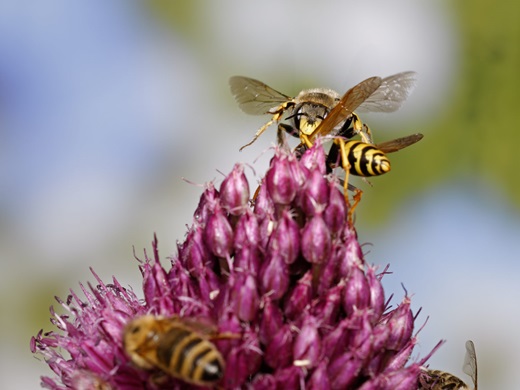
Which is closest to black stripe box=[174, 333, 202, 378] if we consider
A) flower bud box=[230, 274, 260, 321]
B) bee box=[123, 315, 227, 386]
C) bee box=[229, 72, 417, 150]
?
bee box=[123, 315, 227, 386]

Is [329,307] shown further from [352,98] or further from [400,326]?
[352,98]

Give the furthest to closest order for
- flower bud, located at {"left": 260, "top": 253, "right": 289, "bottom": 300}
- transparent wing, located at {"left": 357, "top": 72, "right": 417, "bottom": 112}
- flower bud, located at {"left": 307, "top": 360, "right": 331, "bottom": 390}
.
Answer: transparent wing, located at {"left": 357, "top": 72, "right": 417, "bottom": 112} < flower bud, located at {"left": 260, "top": 253, "right": 289, "bottom": 300} < flower bud, located at {"left": 307, "top": 360, "right": 331, "bottom": 390}

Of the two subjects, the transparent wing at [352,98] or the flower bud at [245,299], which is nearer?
the flower bud at [245,299]

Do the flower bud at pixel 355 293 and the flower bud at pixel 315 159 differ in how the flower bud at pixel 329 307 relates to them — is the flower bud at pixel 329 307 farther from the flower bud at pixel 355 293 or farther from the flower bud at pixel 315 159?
the flower bud at pixel 315 159

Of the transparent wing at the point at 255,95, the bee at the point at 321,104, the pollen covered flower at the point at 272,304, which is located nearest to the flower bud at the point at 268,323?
the pollen covered flower at the point at 272,304

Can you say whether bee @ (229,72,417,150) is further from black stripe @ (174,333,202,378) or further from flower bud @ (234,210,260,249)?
black stripe @ (174,333,202,378)

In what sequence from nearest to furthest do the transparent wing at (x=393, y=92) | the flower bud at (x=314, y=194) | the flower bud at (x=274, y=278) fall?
the flower bud at (x=274, y=278) → the flower bud at (x=314, y=194) → the transparent wing at (x=393, y=92)

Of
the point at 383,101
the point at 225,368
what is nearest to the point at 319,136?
the point at 383,101

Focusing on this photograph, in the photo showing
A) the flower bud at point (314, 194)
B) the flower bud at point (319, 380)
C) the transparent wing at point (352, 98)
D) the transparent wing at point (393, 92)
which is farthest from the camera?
the transparent wing at point (393, 92)
